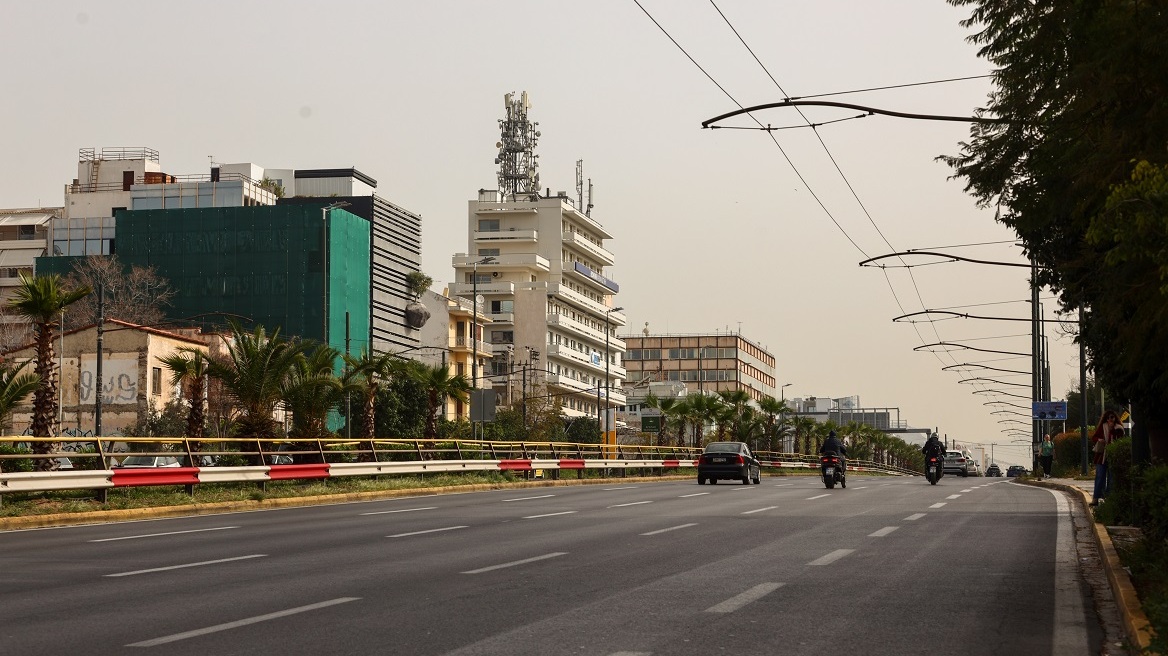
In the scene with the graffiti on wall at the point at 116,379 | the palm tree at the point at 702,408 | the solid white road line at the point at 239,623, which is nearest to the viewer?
the solid white road line at the point at 239,623

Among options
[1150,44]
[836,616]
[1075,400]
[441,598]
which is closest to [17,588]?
[441,598]

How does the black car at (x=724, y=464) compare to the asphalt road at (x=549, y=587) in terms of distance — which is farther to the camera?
the black car at (x=724, y=464)

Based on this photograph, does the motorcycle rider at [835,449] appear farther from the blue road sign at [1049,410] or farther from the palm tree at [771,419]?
the palm tree at [771,419]

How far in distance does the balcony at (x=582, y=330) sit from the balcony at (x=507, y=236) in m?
8.44

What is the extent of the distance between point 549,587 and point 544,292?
113577mm

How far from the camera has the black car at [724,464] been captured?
145 feet

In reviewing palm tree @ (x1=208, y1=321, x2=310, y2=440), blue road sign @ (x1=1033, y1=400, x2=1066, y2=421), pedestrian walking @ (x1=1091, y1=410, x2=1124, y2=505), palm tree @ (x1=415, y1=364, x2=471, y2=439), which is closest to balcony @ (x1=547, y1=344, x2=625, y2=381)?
blue road sign @ (x1=1033, y1=400, x2=1066, y2=421)

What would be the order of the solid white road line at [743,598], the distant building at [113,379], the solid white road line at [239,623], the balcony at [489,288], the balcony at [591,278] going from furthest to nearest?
1. the balcony at [591,278]
2. the balcony at [489,288]
3. the distant building at [113,379]
4. the solid white road line at [743,598]
5. the solid white road line at [239,623]

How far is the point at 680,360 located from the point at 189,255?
96.3 m

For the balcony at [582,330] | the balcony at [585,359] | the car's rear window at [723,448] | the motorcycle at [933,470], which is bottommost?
the motorcycle at [933,470]

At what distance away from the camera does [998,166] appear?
16.5 meters

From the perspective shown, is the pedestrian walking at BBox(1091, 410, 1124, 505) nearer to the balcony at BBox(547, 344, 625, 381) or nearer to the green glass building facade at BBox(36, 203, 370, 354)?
the green glass building facade at BBox(36, 203, 370, 354)

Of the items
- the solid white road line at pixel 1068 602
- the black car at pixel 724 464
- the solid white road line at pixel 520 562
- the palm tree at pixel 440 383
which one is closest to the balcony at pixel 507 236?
the palm tree at pixel 440 383

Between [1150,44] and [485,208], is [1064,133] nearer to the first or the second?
[1150,44]
